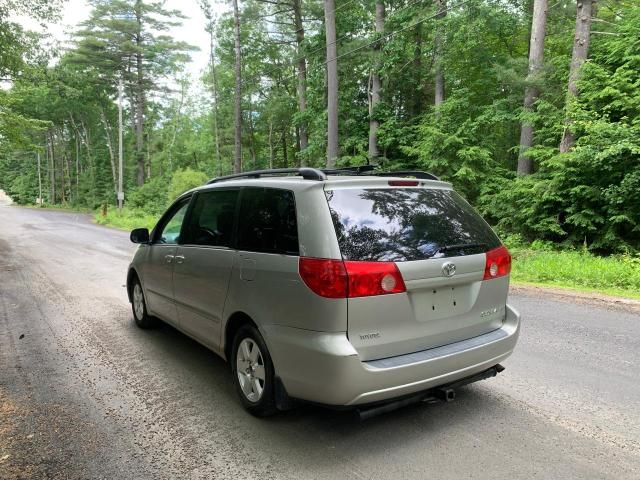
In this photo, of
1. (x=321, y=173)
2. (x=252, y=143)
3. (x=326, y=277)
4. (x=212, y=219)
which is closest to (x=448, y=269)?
(x=326, y=277)

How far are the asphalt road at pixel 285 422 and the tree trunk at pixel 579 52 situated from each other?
25.9ft

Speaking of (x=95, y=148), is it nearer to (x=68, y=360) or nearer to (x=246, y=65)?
(x=246, y=65)

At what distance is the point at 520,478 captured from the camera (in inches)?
103

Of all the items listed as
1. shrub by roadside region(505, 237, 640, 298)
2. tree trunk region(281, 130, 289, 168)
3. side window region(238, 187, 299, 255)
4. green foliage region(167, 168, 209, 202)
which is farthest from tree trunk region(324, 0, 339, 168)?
tree trunk region(281, 130, 289, 168)

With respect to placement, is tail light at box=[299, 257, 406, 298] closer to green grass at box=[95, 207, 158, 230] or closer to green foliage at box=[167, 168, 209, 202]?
green grass at box=[95, 207, 158, 230]

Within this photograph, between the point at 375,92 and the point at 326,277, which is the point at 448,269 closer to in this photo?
the point at 326,277

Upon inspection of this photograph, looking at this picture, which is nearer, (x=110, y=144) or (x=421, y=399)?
(x=421, y=399)

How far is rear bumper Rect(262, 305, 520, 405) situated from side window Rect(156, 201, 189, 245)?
2204mm

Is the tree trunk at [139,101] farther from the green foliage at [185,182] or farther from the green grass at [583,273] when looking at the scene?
the green grass at [583,273]

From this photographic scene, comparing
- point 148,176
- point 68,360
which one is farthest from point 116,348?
point 148,176

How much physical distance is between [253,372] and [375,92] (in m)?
18.3

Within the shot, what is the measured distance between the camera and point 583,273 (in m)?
8.70

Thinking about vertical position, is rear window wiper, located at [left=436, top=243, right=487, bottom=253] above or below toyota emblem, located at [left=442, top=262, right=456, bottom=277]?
above

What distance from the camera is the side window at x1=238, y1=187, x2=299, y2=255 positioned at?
3152 millimetres
